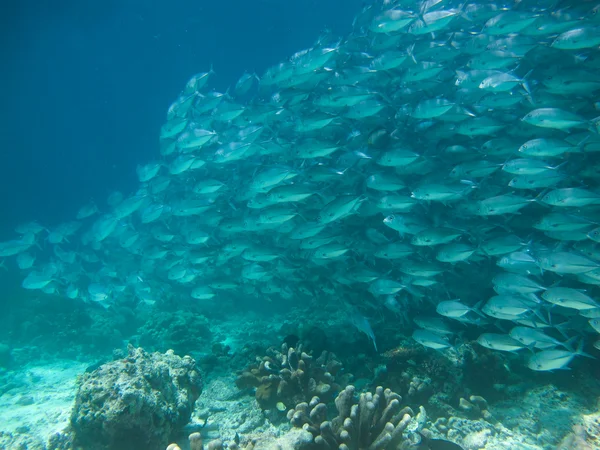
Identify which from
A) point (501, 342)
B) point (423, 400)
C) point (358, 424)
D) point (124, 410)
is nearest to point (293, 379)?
point (358, 424)

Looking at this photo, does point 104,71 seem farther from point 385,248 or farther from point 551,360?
point 551,360

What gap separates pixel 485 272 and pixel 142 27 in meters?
30.5

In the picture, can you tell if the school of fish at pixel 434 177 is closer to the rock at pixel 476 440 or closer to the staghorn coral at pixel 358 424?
the rock at pixel 476 440

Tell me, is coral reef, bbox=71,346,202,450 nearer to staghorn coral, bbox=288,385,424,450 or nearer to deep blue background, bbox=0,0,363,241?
staghorn coral, bbox=288,385,424,450

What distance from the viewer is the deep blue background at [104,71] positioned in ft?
81.7

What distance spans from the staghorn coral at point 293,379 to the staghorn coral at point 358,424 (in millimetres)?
704

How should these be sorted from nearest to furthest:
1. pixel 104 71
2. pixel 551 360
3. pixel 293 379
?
pixel 551 360 < pixel 293 379 < pixel 104 71

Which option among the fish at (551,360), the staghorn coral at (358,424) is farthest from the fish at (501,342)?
the staghorn coral at (358,424)

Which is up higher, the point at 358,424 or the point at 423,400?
the point at 358,424

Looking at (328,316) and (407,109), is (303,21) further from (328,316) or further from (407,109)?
(328,316)

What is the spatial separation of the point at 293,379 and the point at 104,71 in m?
35.4

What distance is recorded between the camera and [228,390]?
5453 mm

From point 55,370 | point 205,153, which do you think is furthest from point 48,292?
point 205,153

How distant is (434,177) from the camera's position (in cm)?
637
